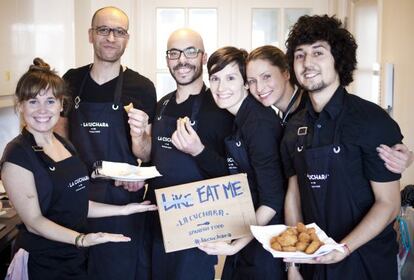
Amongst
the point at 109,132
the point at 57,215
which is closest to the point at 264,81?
the point at 109,132

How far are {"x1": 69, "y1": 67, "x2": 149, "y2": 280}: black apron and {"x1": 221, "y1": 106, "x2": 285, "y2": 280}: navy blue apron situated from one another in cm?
55

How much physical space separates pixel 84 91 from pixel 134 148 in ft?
1.18

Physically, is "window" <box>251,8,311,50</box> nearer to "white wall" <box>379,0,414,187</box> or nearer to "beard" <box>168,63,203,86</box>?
"white wall" <box>379,0,414,187</box>

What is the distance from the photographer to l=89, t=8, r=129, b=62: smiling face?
6.90ft

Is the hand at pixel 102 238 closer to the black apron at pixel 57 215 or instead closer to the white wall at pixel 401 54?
the black apron at pixel 57 215

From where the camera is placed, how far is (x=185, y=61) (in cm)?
195

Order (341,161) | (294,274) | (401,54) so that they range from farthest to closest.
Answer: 1. (401,54)
2. (294,274)
3. (341,161)

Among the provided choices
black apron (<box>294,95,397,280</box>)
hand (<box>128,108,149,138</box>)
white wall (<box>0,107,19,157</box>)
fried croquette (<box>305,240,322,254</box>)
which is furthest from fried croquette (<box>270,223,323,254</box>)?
white wall (<box>0,107,19,157</box>)

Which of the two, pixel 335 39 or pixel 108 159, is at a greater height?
pixel 335 39

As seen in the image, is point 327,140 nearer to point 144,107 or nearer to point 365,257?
point 365,257

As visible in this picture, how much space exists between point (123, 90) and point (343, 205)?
115 cm

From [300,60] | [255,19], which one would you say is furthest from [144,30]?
[300,60]

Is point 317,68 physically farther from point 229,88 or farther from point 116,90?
point 116,90

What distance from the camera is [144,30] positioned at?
3.76 metres
